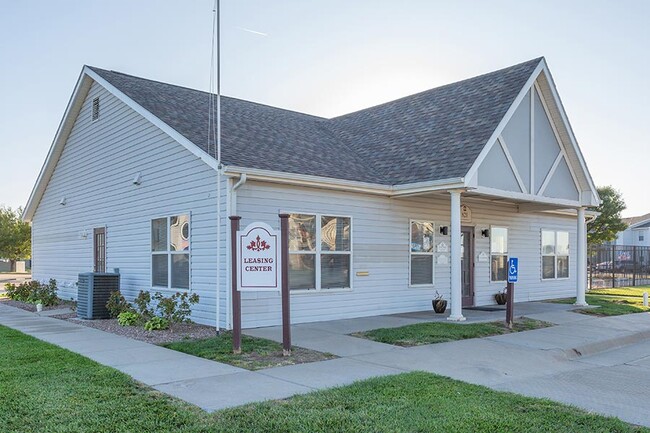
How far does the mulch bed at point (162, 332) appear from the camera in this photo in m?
10.2

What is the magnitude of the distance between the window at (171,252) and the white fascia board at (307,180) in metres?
2.22

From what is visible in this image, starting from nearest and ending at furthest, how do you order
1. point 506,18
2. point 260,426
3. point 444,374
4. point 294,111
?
point 260,426 → point 444,374 → point 506,18 → point 294,111

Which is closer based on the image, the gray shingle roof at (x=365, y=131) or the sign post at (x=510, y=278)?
the sign post at (x=510, y=278)

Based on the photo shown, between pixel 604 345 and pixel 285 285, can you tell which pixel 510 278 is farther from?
pixel 285 285

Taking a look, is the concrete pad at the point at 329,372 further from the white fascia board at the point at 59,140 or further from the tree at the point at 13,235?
the tree at the point at 13,235

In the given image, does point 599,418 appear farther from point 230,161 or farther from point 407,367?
point 230,161

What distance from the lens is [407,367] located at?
784 centimetres

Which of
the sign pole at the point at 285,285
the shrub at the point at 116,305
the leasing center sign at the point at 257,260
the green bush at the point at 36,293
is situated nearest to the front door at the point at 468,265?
the sign pole at the point at 285,285

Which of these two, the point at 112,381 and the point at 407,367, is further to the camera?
the point at 407,367

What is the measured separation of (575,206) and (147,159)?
38.0ft

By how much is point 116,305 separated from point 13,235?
36.9 meters

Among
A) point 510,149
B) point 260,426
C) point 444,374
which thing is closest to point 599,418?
point 444,374

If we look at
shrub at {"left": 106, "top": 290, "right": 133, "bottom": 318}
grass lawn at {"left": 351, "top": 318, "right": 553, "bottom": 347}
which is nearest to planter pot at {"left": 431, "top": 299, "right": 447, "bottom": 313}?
grass lawn at {"left": 351, "top": 318, "right": 553, "bottom": 347}

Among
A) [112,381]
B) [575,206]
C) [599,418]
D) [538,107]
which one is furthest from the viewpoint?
[575,206]
